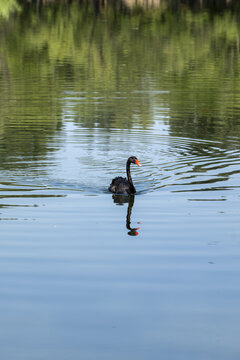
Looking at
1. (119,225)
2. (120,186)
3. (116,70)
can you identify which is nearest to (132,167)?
(120,186)

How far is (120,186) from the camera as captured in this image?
17156 millimetres

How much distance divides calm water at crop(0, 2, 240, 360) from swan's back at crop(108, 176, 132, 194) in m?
0.22

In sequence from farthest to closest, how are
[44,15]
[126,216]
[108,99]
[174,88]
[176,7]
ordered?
[176,7], [44,15], [174,88], [108,99], [126,216]

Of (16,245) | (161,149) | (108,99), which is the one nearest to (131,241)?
(16,245)

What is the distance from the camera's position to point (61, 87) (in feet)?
138

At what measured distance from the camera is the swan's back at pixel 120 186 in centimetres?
1717

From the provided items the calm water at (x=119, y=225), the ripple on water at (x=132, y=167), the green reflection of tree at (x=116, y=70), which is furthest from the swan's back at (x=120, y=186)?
the green reflection of tree at (x=116, y=70)

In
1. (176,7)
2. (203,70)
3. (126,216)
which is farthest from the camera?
(176,7)

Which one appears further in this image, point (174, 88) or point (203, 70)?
point (203, 70)

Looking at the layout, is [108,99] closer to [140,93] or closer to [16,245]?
[140,93]

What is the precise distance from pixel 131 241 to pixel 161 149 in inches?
389

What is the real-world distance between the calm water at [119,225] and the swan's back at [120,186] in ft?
0.72

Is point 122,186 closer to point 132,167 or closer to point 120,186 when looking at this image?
point 120,186

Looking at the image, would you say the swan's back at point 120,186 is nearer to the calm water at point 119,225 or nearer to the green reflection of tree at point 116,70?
the calm water at point 119,225
